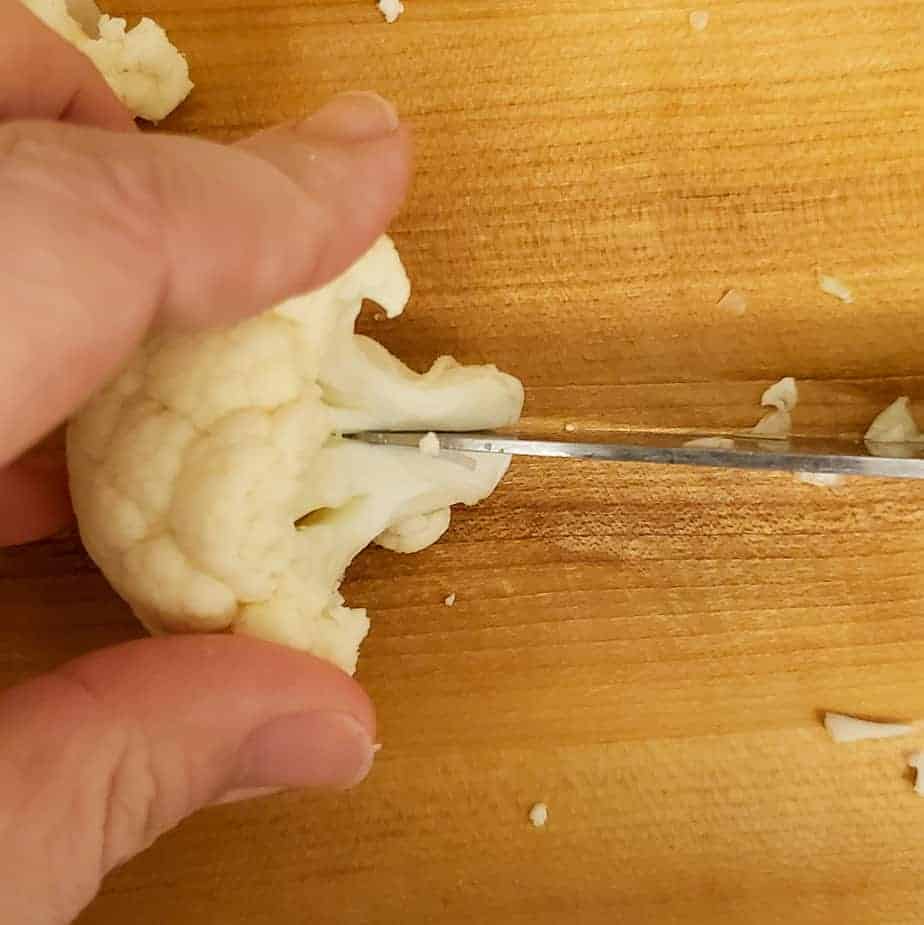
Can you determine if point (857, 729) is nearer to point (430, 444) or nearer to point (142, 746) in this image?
point (430, 444)

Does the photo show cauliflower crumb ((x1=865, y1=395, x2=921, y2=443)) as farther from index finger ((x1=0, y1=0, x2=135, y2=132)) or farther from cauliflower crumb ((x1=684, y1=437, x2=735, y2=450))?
index finger ((x1=0, y1=0, x2=135, y2=132))

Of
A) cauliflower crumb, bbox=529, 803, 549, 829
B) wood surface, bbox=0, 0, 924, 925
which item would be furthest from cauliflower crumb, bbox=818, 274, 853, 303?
cauliflower crumb, bbox=529, 803, 549, 829

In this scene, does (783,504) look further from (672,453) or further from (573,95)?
(573,95)

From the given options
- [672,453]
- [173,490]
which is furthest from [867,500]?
[173,490]

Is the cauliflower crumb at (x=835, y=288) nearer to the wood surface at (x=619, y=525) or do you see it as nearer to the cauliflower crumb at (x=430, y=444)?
the wood surface at (x=619, y=525)

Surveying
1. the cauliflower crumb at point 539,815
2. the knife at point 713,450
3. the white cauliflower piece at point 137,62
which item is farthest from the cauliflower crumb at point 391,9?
the cauliflower crumb at point 539,815

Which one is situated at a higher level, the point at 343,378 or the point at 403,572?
the point at 343,378

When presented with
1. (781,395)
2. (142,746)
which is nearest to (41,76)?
(142,746)
